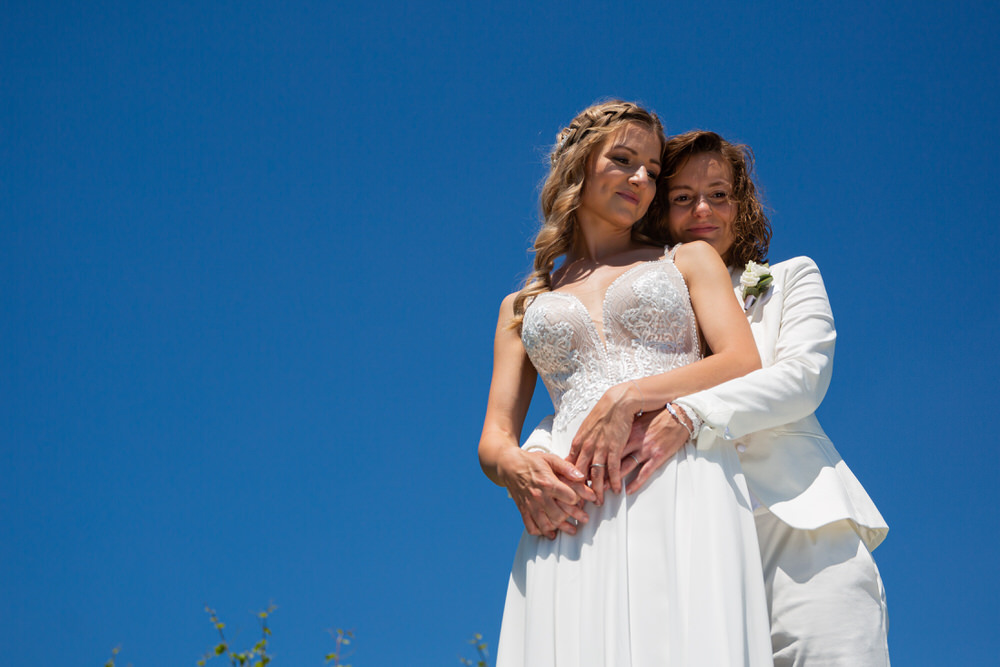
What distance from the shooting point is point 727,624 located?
14.3ft

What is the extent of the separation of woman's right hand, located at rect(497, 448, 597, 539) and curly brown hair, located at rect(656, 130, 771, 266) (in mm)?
2200

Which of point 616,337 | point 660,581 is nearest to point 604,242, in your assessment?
point 616,337

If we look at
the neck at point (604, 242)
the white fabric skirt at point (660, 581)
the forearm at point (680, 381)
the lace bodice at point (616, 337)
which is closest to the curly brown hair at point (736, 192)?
the neck at point (604, 242)

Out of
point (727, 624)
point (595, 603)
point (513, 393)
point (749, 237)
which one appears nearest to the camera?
point (727, 624)

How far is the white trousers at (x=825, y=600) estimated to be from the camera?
4.77 m

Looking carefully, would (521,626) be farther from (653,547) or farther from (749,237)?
(749,237)

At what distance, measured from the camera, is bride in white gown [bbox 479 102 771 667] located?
4.51 meters

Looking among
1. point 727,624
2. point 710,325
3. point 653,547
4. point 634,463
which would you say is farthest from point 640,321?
point 727,624

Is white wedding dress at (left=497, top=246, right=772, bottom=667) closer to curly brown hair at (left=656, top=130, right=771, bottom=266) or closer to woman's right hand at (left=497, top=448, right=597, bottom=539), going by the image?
woman's right hand at (left=497, top=448, right=597, bottom=539)

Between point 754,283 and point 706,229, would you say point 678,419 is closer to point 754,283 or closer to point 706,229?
point 754,283

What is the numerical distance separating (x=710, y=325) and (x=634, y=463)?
91cm

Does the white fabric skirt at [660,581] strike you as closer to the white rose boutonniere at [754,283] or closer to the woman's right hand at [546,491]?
the woman's right hand at [546,491]

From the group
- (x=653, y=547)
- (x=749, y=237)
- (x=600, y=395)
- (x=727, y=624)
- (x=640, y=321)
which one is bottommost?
(x=727, y=624)

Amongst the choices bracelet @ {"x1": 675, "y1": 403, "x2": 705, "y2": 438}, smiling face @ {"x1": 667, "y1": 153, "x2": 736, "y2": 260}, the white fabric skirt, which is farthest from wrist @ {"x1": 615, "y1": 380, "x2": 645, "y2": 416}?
smiling face @ {"x1": 667, "y1": 153, "x2": 736, "y2": 260}
